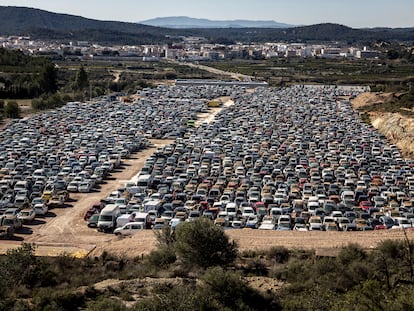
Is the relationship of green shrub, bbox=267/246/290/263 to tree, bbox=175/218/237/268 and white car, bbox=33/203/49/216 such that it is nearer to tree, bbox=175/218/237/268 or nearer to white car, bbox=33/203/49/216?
tree, bbox=175/218/237/268

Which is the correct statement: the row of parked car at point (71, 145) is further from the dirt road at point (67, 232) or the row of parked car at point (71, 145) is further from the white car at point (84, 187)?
the dirt road at point (67, 232)

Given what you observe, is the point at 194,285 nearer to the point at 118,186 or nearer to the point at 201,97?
the point at 118,186

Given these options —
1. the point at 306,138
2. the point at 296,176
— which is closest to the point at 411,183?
the point at 296,176

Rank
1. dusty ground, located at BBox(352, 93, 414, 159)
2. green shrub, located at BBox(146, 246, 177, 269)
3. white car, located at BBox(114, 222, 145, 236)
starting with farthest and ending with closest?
1. dusty ground, located at BBox(352, 93, 414, 159)
2. white car, located at BBox(114, 222, 145, 236)
3. green shrub, located at BBox(146, 246, 177, 269)

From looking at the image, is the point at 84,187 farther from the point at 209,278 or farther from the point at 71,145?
the point at 209,278

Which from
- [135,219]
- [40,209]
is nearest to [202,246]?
[135,219]

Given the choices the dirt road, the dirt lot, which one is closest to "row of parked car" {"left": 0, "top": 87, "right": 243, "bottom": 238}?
the dirt road
